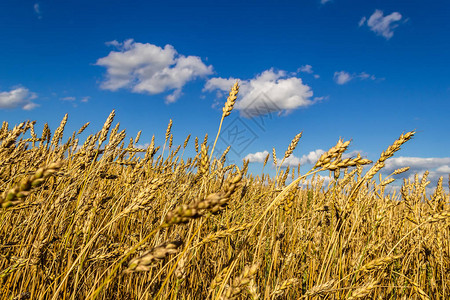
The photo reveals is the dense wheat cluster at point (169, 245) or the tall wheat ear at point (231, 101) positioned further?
the tall wheat ear at point (231, 101)

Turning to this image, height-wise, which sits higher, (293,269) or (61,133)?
(61,133)

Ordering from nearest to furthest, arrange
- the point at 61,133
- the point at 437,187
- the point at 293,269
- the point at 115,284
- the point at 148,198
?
1. the point at 148,198
2. the point at 115,284
3. the point at 293,269
4. the point at 61,133
5. the point at 437,187

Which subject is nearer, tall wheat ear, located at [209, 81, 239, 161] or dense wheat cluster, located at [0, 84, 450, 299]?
dense wheat cluster, located at [0, 84, 450, 299]

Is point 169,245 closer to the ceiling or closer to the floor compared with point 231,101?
closer to the floor

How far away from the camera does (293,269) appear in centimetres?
215

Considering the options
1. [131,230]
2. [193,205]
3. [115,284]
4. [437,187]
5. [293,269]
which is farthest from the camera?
[437,187]

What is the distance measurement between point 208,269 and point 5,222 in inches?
61.5

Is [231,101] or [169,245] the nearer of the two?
[169,245]

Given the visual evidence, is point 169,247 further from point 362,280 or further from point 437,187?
point 437,187

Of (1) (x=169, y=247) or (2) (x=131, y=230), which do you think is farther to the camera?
(2) (x=131, y=230)

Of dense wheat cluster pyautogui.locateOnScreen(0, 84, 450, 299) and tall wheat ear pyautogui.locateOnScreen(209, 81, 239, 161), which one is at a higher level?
tall wheat ear pyautogui.locateOnScreen(209, 81, 239, 161)

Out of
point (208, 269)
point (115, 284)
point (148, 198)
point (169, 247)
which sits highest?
point (148, 198)

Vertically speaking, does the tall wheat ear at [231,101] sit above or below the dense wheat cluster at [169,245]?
above

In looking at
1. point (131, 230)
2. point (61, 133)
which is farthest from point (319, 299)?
point (61, 133)
